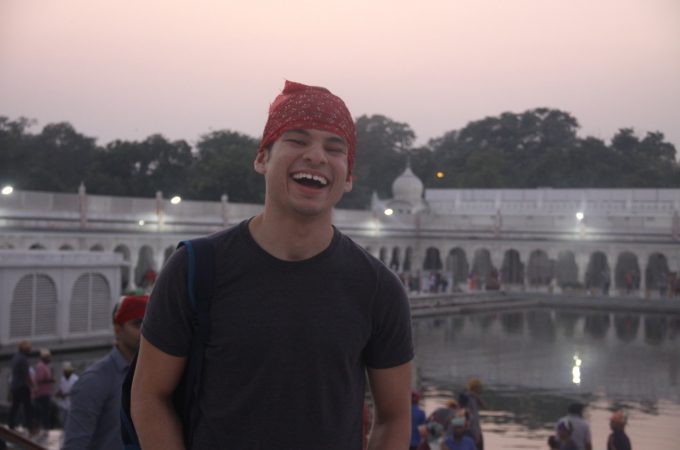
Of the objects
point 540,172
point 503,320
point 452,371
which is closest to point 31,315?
point 452,371

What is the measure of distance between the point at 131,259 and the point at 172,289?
31.2 m

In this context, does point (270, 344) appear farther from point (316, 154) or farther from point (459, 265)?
point (459, 265)

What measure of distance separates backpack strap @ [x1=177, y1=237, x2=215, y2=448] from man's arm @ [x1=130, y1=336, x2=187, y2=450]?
25 millimetres

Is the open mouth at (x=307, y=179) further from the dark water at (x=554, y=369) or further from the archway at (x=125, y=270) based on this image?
the archway at (x=125, y=270)

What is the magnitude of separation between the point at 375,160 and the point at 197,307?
73.4 meters

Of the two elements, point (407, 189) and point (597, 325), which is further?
point (407, 189)

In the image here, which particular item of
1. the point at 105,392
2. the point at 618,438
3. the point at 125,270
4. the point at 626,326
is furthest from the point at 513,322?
the point at 105,392

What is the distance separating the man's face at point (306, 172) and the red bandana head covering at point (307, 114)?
0.06ft

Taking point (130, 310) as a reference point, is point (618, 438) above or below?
below

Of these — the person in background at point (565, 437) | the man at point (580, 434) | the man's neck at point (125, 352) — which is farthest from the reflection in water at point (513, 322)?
the man's neck at point (125, 352)

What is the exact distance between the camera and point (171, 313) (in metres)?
2.06

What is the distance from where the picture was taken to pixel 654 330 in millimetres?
30062

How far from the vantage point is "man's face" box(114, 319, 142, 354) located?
3.71 meters

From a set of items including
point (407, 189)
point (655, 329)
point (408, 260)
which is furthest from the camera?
point (407, 189)
